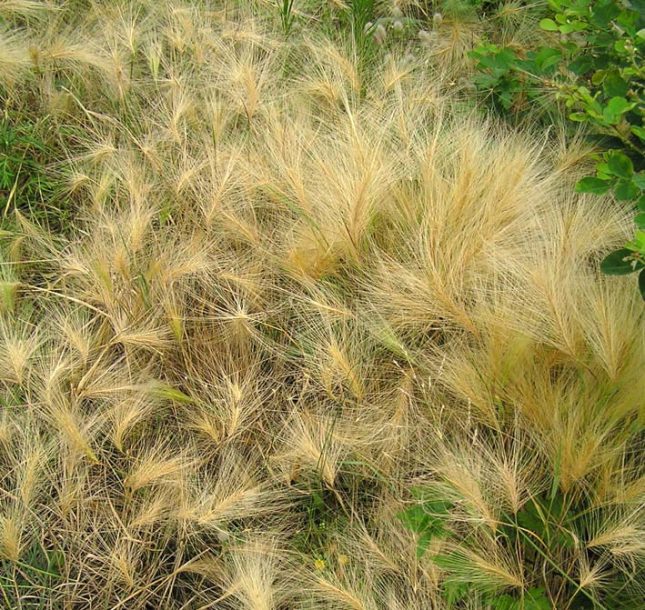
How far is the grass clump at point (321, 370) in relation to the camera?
159 cm

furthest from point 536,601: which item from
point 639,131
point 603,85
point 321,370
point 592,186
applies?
point 603,85

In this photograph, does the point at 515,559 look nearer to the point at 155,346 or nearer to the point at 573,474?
the point at 573,474

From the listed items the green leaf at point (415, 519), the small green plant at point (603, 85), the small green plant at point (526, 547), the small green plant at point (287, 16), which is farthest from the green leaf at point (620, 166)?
the small green plant at point (287, 16)

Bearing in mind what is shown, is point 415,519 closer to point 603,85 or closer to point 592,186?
point 592,186

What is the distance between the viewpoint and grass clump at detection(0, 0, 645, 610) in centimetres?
159

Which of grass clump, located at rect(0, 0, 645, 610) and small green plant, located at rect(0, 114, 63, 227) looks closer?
grass clump, located at rect(0, 0, 645, 610)

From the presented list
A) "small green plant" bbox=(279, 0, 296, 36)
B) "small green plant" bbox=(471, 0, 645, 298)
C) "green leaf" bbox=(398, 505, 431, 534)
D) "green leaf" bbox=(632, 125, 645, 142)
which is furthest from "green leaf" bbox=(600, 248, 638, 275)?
"small green plant" bbox=(279, 0, 296, 36)

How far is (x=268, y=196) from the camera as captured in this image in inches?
87.4

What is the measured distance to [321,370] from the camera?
1.84 meters

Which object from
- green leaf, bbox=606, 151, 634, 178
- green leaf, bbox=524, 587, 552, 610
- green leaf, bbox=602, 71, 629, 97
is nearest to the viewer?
green leaf, bbox=524, 587, 552, 610

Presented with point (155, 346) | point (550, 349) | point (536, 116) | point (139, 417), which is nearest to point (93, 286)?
point (155, 346)

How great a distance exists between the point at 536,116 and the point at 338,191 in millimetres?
Answer: 804

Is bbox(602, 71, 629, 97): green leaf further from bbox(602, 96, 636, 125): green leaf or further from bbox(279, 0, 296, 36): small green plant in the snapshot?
bbox(279, 0, 296, 36): small green plant

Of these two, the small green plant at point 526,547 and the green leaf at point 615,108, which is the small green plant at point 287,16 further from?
the small green plant at point 526,547
